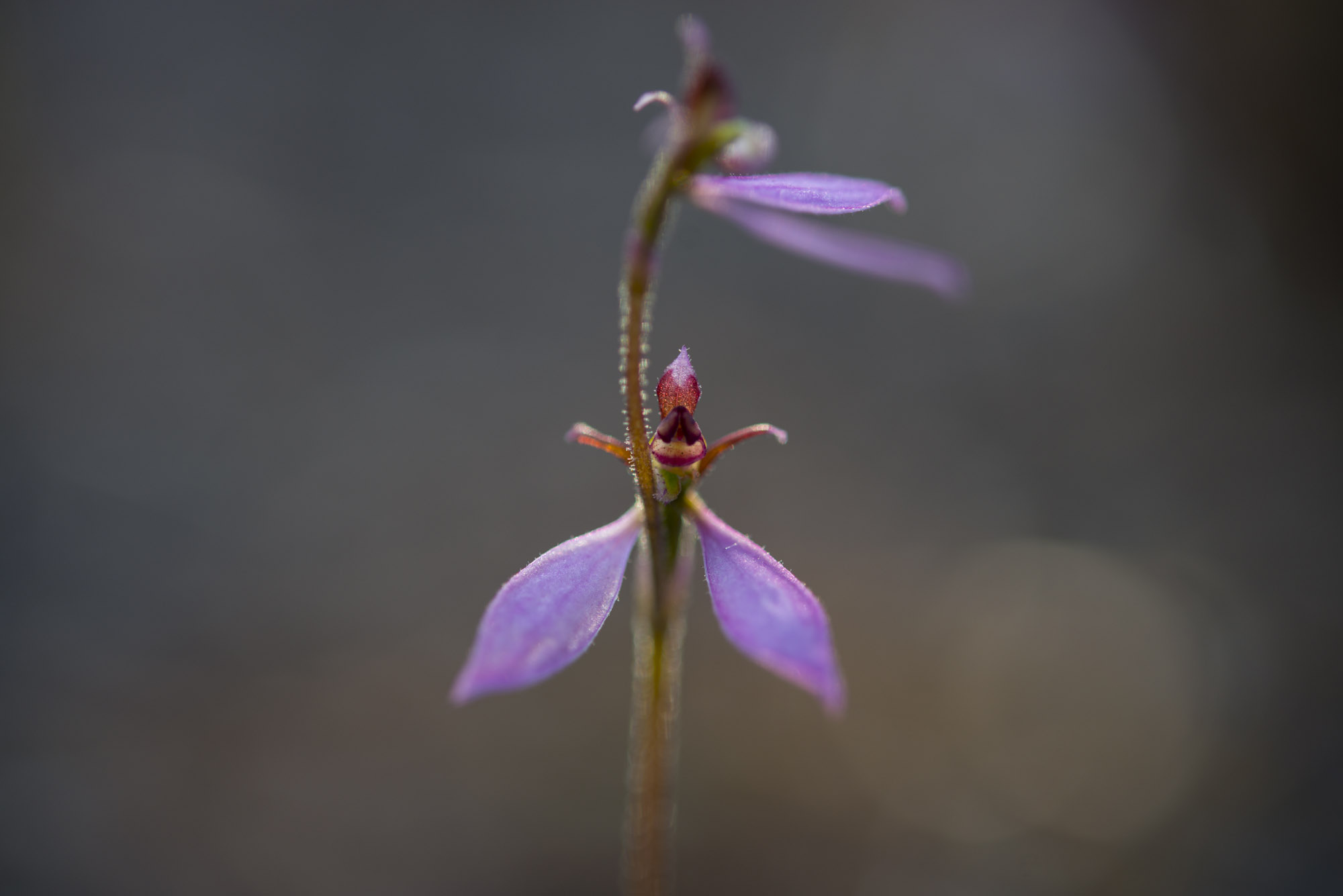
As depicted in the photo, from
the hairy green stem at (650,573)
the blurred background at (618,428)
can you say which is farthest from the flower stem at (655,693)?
the blurred background at (618,428)

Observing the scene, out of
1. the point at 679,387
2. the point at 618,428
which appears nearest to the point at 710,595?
the point at 679,387

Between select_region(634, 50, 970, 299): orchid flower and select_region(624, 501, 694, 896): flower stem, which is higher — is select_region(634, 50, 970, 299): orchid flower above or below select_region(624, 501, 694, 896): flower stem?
above

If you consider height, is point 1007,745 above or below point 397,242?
below

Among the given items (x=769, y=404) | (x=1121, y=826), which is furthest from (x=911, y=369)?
(x=1121, y=826)

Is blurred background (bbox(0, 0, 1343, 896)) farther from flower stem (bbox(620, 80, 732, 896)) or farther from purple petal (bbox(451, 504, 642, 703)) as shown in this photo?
purple petal (bbox(451, 504, 642, 703))

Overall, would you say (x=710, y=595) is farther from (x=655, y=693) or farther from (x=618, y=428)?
(x=618, y=428)

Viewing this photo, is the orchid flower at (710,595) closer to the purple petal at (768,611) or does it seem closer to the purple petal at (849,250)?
the purple petal at (768,611)

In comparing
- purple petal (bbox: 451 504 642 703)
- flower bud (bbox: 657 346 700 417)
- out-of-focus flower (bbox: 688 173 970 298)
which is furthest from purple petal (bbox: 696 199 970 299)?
purple petal (bbox: 451 504 642 703)

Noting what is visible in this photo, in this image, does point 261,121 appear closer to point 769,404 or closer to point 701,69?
point 769,404
